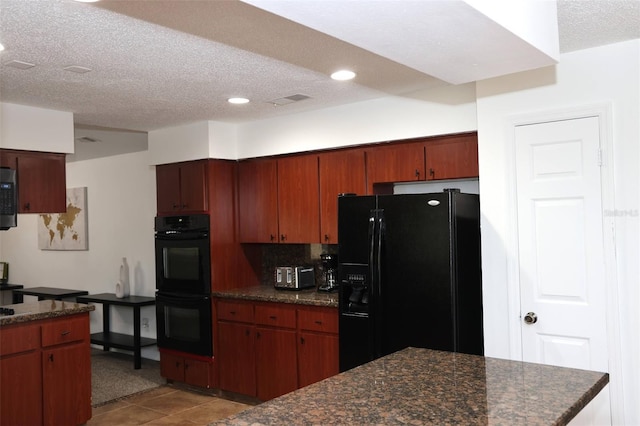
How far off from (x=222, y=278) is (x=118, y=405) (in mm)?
1387

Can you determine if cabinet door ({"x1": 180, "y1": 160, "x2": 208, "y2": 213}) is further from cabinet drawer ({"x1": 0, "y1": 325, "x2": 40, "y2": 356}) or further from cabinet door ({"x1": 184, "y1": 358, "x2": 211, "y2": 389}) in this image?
cabinet drawer ({"x1": 0, "y1": 325, "x2": 40, "y2": 356})

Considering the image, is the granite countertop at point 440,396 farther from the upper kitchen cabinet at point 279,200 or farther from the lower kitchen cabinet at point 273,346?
the upper kitchen cabinet at point 279,200

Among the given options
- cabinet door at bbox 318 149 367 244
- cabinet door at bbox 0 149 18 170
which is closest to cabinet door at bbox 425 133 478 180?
cabinet door at bbox 318 149 367 244

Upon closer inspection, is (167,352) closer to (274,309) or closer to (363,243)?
(274,309)

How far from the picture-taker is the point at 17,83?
12.0ft

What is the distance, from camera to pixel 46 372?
156 inches

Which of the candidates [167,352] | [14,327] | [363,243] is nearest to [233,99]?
[363,243]

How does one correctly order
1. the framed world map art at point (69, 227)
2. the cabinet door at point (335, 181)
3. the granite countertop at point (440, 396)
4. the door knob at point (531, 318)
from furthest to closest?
the framed world map art at point (69, 227), the cabinet door at point (335, 181), the door knob at point (531, 318), the granite countertop at point (440, 396)

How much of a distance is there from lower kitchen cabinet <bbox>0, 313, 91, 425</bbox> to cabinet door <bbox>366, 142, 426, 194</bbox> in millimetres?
2405

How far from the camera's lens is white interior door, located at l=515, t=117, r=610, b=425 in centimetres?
313

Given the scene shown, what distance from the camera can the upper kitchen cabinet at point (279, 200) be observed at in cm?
482

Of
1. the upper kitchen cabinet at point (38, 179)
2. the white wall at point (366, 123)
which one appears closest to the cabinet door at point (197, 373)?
the upper kitchen cabinet at point (38, 179)

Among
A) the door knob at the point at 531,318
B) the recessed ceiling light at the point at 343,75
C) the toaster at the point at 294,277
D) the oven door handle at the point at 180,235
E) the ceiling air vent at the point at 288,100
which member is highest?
the ceiling air vent at the point at 288,100

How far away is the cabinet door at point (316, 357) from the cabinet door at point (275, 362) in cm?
8
